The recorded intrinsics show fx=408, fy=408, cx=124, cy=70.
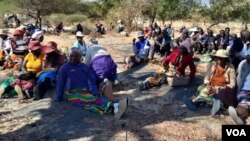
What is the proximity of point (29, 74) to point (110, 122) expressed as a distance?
2.49 m

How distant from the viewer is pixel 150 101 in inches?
307

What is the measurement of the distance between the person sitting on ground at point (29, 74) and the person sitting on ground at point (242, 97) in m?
3.86

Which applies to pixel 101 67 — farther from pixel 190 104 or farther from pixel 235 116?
pixel 235 116

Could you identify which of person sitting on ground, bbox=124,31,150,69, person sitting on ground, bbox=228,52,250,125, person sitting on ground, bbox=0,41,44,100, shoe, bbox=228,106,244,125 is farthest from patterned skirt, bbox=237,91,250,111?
person sitting on ground, bbox=124,31,150,69

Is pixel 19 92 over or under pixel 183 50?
under

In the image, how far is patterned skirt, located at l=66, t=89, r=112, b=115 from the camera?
21.7 ft

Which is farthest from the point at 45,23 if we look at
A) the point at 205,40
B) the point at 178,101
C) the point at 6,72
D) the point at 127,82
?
the point at 178,101

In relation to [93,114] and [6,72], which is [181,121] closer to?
[93,114]

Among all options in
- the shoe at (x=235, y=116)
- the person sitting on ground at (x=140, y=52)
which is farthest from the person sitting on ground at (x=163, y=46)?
the shoe at (x=235, y=116)

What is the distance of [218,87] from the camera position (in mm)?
6977

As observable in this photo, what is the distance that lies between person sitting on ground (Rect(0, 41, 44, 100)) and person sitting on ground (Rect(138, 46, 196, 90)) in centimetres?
221

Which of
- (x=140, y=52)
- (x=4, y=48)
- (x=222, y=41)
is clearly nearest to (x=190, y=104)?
(x=140, y=52)

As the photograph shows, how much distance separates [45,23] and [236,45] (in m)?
24.3

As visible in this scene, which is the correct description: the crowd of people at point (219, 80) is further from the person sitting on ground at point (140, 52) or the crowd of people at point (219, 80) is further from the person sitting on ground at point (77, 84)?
the person sitting on ground at point (140, 52)
